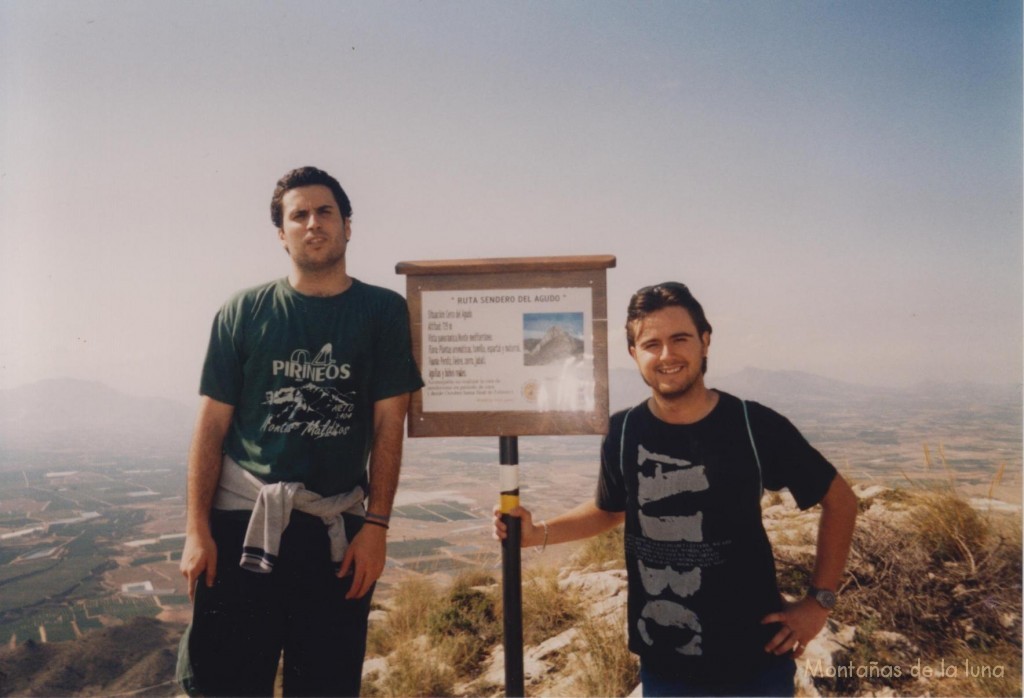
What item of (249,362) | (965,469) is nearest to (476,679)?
(249,362)

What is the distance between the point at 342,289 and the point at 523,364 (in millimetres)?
943

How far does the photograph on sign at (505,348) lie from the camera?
112 inches

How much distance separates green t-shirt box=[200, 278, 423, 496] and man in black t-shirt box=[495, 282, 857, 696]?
114 cm

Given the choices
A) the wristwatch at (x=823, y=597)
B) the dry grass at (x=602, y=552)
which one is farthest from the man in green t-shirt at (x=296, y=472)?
the dry grass at (x=602, y=552)

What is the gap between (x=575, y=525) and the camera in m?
2.59

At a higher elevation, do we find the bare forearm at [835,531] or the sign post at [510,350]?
the sign post at [510,350]

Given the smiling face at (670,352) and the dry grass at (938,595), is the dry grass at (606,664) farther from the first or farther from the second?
the smiling face at (670,352)

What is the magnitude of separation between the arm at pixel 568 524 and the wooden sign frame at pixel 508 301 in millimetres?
375

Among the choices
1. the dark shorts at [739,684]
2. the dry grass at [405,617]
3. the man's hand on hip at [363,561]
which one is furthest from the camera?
the dry grass at [405,617]

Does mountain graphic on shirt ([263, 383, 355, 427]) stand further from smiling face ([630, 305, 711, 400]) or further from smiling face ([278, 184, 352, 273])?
smiling face ([630, 305, 711, 400])

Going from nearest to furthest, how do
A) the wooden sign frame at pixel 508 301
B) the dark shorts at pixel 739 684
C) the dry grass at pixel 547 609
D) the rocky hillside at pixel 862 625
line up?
the dark shorts at pixel 739 684 < the wooden sign frame at pixel 508 301 < the rocky hillside at pixel 862 625 < the dry grass at pixel 547 609

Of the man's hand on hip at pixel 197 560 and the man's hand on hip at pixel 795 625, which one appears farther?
the man's hand on hip at pixel 197 560

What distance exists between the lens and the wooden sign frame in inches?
110

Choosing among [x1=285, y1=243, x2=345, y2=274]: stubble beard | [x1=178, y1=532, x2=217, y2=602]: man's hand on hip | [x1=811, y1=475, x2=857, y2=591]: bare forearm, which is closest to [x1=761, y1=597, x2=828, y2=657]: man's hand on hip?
[x1=811, y1=475, x2=857, y2=591]: bare forearm
